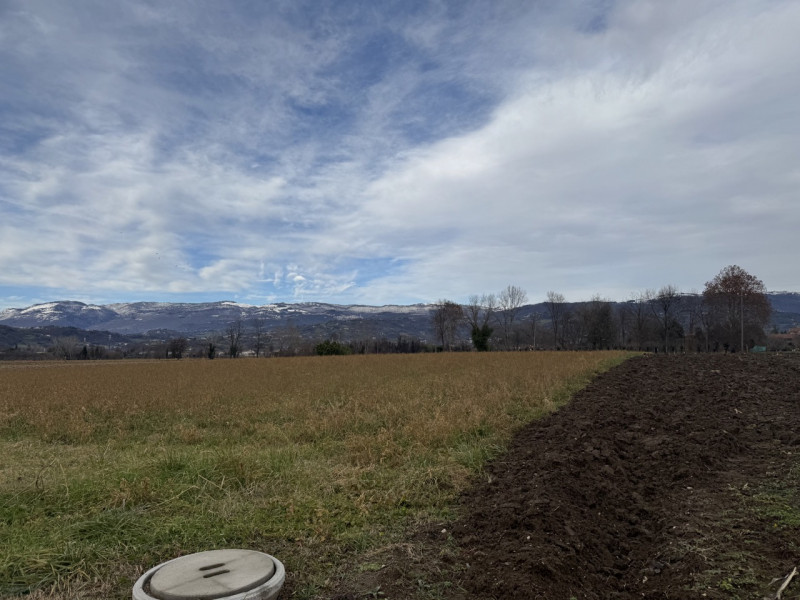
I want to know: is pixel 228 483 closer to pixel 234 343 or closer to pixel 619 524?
pixel 619 524

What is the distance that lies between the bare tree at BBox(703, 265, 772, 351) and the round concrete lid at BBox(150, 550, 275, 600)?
7768cm

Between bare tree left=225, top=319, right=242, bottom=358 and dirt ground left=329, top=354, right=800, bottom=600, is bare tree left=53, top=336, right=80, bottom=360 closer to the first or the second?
bare tree left=225, top=319, right=242, bottom=358

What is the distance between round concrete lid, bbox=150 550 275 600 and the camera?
3.65 meters

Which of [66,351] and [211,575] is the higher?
[211,575]

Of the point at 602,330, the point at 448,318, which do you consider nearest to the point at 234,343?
the point at 448,318

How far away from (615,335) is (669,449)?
88.5m

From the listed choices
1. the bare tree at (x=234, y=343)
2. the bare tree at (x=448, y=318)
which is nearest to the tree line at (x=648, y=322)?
the bare tree at (x=448, y=318)

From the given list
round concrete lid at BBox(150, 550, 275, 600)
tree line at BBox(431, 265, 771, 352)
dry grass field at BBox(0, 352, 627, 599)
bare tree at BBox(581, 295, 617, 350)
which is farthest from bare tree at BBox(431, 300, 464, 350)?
round concrete lid at BBox(150, 550, 275, 600)

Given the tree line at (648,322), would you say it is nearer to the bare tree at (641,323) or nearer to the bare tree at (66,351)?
the bare tree at (641,323)

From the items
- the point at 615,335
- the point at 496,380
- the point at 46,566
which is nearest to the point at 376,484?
the point at 46,566

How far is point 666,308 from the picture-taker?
80.9m

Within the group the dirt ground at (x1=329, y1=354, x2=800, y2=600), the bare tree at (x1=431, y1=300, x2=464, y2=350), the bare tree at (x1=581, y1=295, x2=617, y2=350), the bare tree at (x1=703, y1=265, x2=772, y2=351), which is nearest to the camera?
the dirt ground at (x1=329, y1=354, x2=800, y2=600)

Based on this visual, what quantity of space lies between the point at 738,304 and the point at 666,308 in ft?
37.1

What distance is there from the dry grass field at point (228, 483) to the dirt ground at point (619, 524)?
0.62 metres
